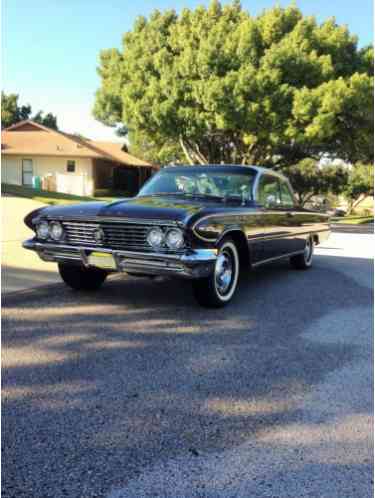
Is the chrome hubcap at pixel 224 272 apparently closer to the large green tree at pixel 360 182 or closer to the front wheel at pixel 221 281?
the front wheel at pixel 221 281

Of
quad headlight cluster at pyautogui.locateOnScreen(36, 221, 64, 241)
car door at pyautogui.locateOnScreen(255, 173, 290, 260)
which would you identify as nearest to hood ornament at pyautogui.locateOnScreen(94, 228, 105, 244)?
quad headlight cluster at pyautogui.locateOnScreen(36, 221, 64, 241)

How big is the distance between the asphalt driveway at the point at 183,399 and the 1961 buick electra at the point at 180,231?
49 centimetres

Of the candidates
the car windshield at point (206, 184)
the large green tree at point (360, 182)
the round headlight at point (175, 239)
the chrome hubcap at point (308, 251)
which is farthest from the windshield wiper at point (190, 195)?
the large green tree at point (360, 182)

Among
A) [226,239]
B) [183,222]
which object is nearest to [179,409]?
[183,222]

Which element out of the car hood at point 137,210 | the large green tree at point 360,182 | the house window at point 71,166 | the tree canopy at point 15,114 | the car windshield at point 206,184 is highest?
the tree canopy at point 15,114

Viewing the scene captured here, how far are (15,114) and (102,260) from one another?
54.5 meters

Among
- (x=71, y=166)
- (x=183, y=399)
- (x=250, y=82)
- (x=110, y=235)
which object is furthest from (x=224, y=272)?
(x=71, y=166)

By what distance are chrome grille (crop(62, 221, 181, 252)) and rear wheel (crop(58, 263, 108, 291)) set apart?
28.3 inches

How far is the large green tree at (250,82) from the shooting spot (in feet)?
61.7

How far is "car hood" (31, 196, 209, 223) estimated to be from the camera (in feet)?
15.1

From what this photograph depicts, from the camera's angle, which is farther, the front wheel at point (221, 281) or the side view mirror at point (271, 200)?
the side view mirror at point (271, 200)

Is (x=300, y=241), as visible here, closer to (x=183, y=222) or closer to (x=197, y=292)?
(x=197, y=292)

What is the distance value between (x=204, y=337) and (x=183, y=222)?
1070mm

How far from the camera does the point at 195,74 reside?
20438 millimetres
